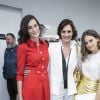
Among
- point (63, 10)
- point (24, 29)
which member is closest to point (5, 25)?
point (63, 10)

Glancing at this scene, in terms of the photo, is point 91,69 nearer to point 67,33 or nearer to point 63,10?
point 67,33

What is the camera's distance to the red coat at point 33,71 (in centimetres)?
199

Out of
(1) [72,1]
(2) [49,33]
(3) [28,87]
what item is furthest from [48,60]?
(1) [72,1]

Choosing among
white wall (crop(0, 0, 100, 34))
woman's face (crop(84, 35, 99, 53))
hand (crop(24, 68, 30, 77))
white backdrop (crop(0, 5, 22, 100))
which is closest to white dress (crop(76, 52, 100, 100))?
woman's face (crop(84, 35, 99, 53))

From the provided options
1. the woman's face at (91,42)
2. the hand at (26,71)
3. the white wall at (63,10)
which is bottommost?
the hand at (26,71)

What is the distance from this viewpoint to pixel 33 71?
79.5 inches

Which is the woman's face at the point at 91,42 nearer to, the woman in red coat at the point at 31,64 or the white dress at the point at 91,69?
the white dress at the point at 91,69

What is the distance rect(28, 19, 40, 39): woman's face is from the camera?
78.9 inches

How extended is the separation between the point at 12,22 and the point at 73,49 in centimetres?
253

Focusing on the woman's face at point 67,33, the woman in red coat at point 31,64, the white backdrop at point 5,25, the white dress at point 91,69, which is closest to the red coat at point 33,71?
the woman in red coat at point 31,64

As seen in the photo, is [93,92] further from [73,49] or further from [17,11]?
[17,11]

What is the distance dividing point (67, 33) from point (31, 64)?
42 cm

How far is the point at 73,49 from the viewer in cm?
211

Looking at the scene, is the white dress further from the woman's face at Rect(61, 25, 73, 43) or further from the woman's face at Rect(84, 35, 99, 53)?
the woman's face at Rect(61, 25, 73, 43)
